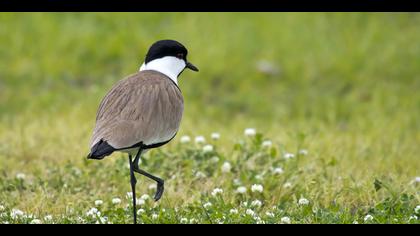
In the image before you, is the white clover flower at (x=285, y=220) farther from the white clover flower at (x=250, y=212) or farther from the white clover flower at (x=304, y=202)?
the white clover flower at (x=304, y=202)

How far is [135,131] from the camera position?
15.2ft

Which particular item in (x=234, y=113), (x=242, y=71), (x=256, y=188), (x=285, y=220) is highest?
(x=242, y=71)

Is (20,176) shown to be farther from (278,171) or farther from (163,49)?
(278,171)

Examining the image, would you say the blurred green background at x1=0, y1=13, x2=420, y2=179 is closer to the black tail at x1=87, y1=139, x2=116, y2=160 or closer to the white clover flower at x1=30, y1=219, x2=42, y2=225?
the white clover flower at x1=30, y1=219, x2=42, y2=225

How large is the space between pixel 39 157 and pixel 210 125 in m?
2.39

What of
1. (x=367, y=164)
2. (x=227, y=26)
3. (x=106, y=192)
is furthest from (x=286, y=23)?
(x=106, y=192)

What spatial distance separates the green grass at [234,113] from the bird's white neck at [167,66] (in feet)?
2.85

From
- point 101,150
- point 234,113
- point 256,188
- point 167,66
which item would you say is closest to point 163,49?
point 167,66

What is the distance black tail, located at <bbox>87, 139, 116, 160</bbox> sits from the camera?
4406mm

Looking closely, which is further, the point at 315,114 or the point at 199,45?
Answer: the point at 199,45

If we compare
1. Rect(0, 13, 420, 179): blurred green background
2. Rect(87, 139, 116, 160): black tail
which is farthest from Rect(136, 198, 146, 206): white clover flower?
Rect(0, 13, 420, 179): blurred green background

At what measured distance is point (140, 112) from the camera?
4.76 metres

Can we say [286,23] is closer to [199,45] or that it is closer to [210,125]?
[199,45]

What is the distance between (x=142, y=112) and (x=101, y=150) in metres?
Answer: 0.43
